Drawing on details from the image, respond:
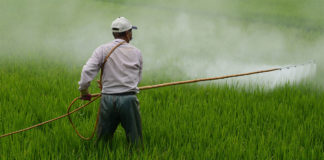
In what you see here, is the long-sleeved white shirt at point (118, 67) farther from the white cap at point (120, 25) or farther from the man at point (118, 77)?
the white cap at point (120, 25)

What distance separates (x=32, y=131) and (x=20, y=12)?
40.4 ft

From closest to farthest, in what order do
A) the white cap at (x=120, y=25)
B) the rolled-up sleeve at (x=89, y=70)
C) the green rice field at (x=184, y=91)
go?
the rolled-up sleeve at (x=89, y=70)
the white cap at (x=120, y=25)
the green rice field at (x=184, y=91)

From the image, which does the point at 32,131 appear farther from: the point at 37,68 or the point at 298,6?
the point at 298,6

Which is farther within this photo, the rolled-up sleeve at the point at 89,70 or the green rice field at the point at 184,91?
the green rice field at the point at 184,91

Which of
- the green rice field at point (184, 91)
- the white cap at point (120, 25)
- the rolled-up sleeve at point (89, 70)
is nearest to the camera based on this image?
the rolled-up sleeve at point (89, 70)

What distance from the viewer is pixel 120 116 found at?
Answer: 7.91ft

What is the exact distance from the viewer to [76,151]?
2590 mm

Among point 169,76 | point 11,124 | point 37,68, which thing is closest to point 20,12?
point 37,68

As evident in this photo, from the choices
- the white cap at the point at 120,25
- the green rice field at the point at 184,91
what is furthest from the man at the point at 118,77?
the green rice field at the point at 184,91

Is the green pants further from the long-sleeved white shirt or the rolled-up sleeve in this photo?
the rolled-up sleeve

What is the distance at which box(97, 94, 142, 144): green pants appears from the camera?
7.74 feet

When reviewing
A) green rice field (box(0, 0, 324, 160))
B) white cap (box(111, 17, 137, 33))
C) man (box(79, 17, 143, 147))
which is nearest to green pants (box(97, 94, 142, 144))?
man (box(79, 17, 143, 147))

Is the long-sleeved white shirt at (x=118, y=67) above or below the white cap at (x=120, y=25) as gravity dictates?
below

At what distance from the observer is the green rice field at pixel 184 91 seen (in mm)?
2596
